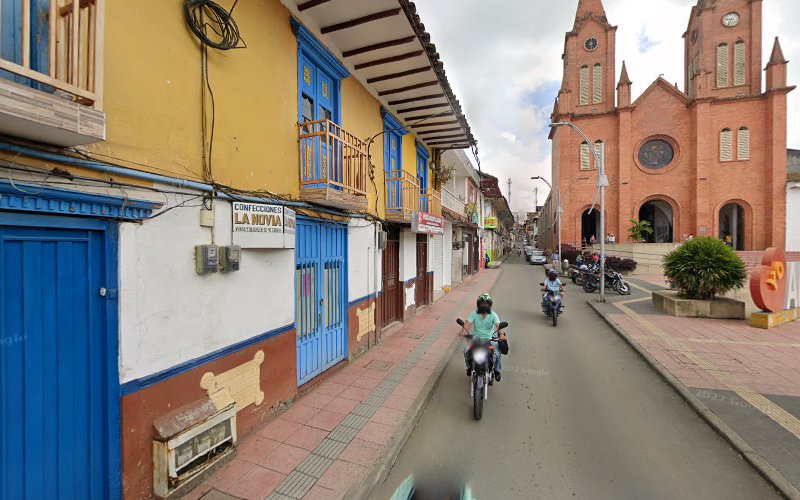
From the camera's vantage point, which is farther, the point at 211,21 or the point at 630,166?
the point at 630,166

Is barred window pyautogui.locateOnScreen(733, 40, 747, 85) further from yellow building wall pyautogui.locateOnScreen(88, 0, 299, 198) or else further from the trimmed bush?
yellow building wall pyautogui.locateOnScreen(88, 0, 299, 198)

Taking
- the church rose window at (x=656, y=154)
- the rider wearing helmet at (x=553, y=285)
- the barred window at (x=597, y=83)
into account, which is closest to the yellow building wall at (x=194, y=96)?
the rider wearing helmet at (x=553, y=285)

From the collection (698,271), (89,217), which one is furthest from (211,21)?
(698,271)

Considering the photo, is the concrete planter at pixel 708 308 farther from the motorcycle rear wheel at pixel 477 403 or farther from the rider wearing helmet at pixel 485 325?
the motorcycle rear wheel at pixel 477 403

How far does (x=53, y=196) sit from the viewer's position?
238cm

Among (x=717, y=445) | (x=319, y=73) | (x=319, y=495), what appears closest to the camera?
(x=319, y=495)

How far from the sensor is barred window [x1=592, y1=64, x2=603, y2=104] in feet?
99.3

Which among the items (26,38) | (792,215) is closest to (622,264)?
(792,215)

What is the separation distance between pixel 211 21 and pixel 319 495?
16.3 ft

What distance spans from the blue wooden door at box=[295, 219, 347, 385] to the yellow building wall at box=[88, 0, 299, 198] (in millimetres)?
1006

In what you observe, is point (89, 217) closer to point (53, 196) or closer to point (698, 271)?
point (53, 196)

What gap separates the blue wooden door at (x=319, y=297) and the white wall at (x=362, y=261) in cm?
24

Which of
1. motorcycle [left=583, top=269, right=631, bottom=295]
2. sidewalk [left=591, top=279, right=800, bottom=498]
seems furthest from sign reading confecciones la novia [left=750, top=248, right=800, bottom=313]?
motorcycle [left=583, top=269, right=631, bottom=295]

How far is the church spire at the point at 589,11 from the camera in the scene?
31.0 meters
